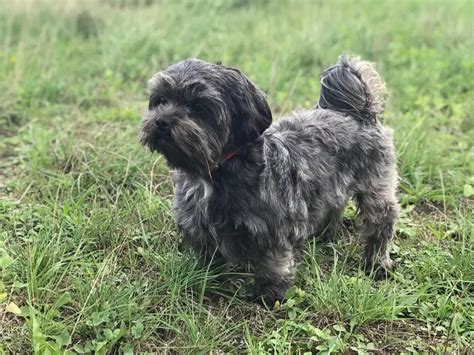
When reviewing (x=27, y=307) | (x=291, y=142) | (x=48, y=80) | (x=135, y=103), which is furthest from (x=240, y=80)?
(x=48, y=80)

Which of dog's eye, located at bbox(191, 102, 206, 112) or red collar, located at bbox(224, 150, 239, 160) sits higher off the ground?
dog's eye, located at bbox(191, 102, 206, 112)

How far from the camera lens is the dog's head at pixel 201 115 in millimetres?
3182

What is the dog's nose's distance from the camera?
3.15 meters

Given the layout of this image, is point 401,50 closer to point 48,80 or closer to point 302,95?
point 302,95

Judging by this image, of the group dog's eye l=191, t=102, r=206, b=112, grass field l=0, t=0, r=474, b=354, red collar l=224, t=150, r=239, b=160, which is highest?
dog's eye l=191, t=102, r=206, b=112

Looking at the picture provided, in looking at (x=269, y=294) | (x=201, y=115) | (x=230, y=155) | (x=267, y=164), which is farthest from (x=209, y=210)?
(x=269, y=294)

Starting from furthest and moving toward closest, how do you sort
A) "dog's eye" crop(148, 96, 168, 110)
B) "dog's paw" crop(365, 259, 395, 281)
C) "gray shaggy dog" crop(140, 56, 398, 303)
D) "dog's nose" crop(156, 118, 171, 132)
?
"dog's paw" crop(365, 259, 395, 281)
"dog's eye" crop(148, 96, 168, 110)
"gray shaggy dog" crop(140, 56, 398, 303)
"dog's nose" crop(156, 118, 171, 132)

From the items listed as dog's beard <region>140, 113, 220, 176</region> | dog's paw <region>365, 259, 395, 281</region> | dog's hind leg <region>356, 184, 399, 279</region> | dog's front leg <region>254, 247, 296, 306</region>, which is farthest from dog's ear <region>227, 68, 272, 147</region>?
dog's paw <region>365, 259, 395, 281</region>

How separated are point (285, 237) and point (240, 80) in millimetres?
1019

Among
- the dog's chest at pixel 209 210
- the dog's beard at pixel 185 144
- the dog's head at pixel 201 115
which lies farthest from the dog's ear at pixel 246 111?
the dog's chest at pixel 209 210

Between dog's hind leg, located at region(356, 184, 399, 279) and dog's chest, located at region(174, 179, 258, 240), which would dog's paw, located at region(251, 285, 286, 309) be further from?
dog's hind leg, located at region(356, 184, 399, 279)

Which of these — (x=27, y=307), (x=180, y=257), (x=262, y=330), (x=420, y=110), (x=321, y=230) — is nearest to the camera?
(x=27, y=307)

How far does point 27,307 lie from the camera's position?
127 inches

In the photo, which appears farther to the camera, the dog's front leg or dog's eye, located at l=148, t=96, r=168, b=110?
the dog's front leg
